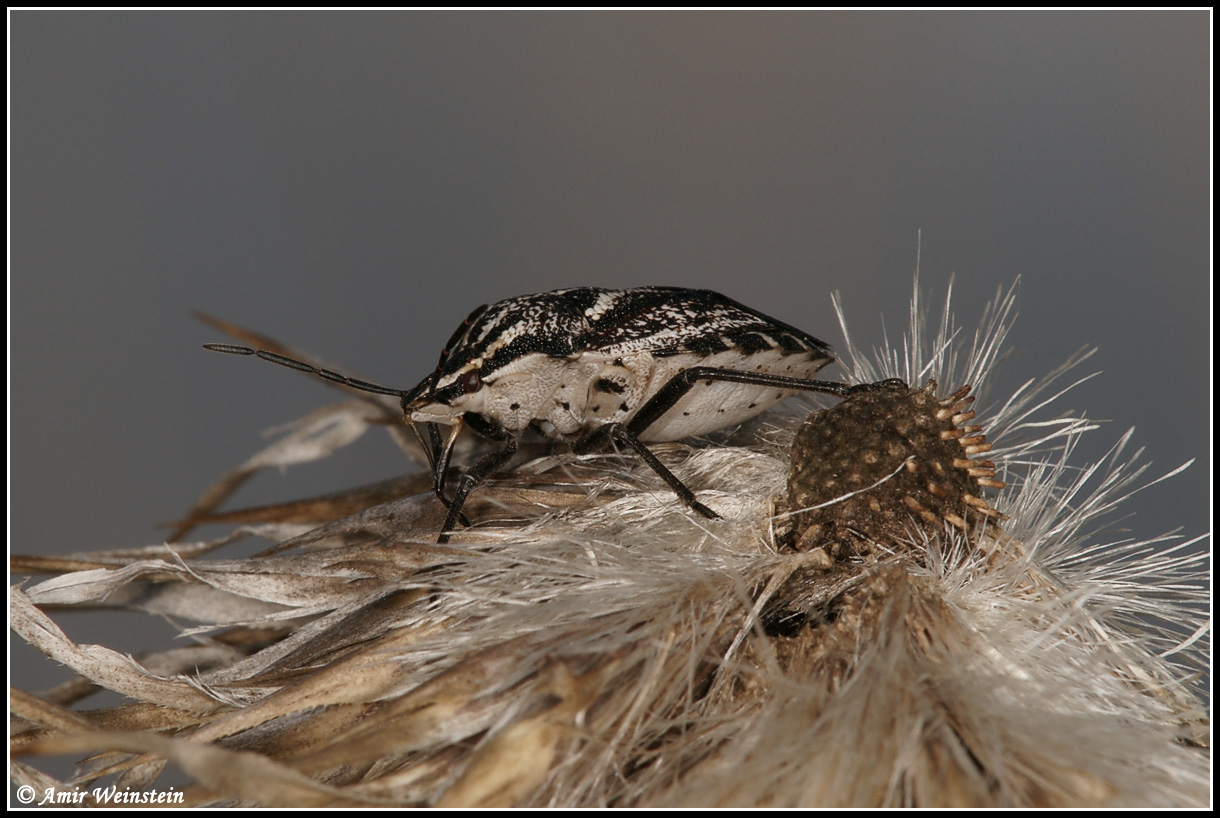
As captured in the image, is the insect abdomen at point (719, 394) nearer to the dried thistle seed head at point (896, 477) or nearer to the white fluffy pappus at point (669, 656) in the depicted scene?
the white fluffy pappus at point (669, 656)

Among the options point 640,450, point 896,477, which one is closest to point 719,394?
point 640,450

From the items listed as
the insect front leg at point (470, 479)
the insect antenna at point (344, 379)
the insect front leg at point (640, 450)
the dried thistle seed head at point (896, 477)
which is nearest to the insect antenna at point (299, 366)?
the insect antenna at point (344, 379)

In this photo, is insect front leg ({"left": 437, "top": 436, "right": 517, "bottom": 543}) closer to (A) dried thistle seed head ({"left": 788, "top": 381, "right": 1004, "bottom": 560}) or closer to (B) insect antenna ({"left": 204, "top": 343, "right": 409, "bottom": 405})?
(B) insect antenna ({"left": 204, "top": 343, "right": 409, "bottom": 405})

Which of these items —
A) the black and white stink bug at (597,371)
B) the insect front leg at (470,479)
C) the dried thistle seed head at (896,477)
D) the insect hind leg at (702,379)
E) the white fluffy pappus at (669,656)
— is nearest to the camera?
the white fluffy pappus at (669,656)

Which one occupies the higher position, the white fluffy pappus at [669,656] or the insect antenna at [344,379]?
the insect antenna at [344,379]

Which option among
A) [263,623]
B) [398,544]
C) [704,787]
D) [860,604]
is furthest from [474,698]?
[263,623]

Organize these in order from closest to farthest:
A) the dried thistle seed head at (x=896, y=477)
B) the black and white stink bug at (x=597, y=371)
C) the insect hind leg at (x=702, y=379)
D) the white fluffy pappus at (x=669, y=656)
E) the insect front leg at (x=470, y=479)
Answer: the white fluffy pappus at (x=669, y=656) < the dried thistle seed head at (x=896, y=477) < the insect front leg at (x=470, y=479) < the insect hind leg at (x=702, y=379) < the black and white stink bug at (x=597, y=371)

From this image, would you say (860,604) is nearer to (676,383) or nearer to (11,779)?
(676,383)

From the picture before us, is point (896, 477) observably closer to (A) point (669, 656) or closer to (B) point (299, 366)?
(A) point (669, 656)
